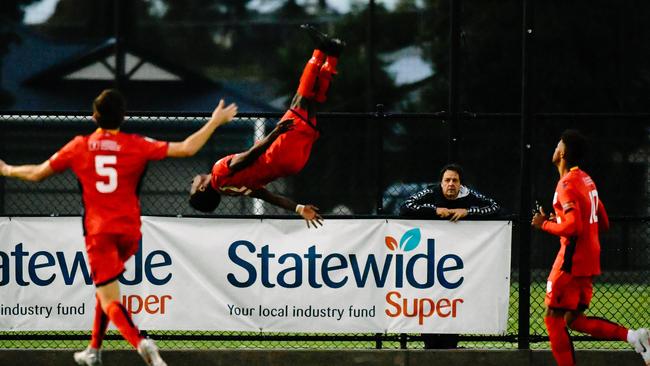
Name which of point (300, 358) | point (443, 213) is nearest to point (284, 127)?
point (443, 213)

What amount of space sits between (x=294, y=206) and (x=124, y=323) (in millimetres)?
1806

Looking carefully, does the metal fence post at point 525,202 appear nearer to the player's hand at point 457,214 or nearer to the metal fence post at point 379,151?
the player's hand at point 457,214

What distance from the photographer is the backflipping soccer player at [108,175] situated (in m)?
9.33

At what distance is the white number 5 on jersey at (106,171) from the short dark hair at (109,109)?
248mm

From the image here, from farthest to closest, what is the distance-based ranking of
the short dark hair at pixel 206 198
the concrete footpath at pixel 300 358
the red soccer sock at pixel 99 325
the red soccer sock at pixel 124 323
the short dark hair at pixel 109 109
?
the concrete footpath at pixel 300 358 < the short dark hair at pixel 206 198 < the red soccer sock at pixel 99 325 < the short dark hair at pixel 109 109 < the red soccer sock at pixel 124 323

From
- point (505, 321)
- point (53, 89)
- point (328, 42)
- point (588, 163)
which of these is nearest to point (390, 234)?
point (505, 321)

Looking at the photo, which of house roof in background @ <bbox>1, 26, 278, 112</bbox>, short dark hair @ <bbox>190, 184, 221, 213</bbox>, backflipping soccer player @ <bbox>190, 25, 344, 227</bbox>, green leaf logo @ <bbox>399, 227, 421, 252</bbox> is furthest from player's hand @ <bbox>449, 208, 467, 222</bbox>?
house roof in background @ <bbox>1, 26, 278, 112</bbox>

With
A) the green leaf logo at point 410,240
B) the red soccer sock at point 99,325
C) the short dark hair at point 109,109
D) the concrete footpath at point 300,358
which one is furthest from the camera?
the green leaf logo at point 410,240

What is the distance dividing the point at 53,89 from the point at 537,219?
2641cm

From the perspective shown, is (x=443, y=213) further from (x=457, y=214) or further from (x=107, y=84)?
(x=107, y=84)

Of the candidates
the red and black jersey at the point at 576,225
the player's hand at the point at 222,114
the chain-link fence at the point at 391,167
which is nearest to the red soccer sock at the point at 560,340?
the red and black jersey at the point at 576,225

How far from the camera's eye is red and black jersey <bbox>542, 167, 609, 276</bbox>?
1008 centimetres

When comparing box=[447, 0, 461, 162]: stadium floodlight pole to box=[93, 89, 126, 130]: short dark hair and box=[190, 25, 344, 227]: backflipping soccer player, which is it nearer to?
box=[190, 25, 344, 227]: backflipping soccer player

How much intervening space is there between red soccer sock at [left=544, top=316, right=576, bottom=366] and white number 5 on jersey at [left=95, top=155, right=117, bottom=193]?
153 inches
